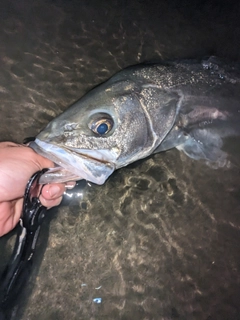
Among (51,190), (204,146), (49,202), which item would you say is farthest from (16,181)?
(204,146)

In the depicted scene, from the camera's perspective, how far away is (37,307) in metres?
2.54

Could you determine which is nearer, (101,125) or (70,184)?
(101,125)

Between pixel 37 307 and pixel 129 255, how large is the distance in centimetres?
84

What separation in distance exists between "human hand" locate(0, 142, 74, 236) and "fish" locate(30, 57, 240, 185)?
15 centimetres

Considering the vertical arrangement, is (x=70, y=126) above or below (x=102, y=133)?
above

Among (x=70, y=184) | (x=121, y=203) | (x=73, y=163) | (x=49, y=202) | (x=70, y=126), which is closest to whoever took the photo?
(x=73, y=163)

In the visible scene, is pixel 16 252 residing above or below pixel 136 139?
below

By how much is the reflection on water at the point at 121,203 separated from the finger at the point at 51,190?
43 centimetres

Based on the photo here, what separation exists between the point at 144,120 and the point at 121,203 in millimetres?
808

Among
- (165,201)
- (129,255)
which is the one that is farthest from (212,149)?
(129,255)

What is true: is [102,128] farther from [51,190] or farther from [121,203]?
[121,203]

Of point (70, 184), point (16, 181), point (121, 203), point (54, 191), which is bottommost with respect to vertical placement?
point (121, 203)

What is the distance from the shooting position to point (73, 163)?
2061mm

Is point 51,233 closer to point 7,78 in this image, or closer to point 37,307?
point 37,307
